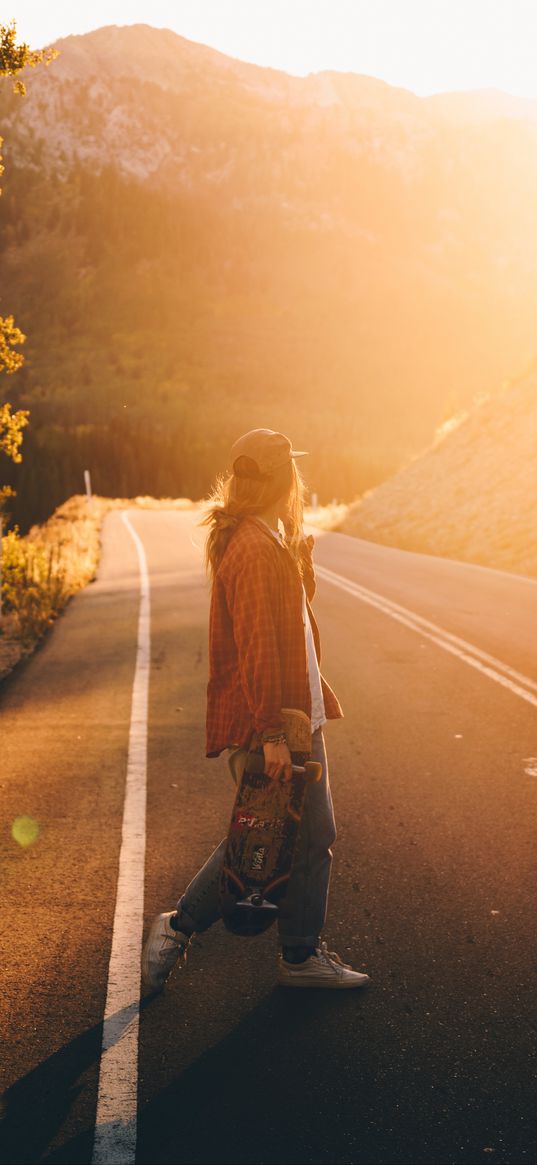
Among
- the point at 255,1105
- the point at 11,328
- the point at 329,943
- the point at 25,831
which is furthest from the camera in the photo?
the point at 11,328

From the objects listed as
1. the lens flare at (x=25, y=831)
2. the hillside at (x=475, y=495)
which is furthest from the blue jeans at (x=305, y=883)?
the hillside at (x=475, y=495)

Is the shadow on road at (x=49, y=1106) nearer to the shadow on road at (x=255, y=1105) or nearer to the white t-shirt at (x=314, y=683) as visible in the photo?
the shadow on road at (x=255, y=1105)

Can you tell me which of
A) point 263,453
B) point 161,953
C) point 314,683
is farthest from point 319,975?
point 263,453

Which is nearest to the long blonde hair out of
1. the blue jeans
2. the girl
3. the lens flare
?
the girl

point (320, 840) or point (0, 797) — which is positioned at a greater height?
point (320, 840)

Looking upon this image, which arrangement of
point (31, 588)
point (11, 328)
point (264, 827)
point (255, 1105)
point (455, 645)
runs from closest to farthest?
1. point (255, 1105)
2. point (264, 827)
3. point (11, 328)
4. point (455, 645)
5. point (31, 588)

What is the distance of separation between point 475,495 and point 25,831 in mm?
20880

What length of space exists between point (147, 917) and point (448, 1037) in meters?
1.47

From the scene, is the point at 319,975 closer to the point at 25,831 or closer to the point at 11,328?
the point at 25,831

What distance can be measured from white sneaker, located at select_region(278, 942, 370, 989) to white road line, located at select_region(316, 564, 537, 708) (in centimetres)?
459

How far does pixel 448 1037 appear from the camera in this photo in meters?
3.21

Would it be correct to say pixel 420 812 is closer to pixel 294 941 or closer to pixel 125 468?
pixel 294 941

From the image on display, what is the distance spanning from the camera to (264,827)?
3.20 m

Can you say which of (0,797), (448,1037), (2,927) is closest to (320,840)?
(448,1037)
